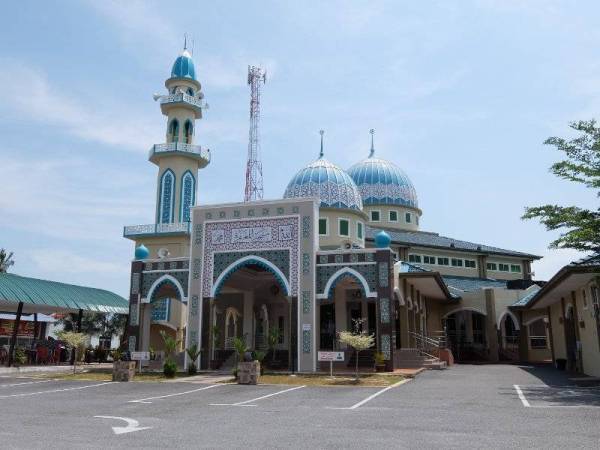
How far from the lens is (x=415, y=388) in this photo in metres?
17.6

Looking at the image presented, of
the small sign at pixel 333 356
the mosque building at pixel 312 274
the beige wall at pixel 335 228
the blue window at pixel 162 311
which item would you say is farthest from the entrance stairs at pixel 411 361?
the blue window at pixel 162 311

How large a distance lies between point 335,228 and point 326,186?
2502mm

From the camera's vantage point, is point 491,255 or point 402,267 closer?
point 402,267

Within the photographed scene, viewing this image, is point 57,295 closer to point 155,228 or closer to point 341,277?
point 155,228

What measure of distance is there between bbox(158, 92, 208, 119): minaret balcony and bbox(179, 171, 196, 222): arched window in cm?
444

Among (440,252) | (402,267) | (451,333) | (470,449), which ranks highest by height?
(440,252)

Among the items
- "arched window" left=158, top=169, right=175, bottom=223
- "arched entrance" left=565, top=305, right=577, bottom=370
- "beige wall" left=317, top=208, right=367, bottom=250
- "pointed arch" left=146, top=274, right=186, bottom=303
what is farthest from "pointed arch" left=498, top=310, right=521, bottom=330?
"arched window" left=158, top=169, right=175, bottom=223

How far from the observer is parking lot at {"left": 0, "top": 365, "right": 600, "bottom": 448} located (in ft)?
28.7

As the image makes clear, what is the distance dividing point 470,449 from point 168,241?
93.9 feet

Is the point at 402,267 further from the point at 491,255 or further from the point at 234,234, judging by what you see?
the point at 491,255

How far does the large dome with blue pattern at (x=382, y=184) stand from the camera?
45312mm

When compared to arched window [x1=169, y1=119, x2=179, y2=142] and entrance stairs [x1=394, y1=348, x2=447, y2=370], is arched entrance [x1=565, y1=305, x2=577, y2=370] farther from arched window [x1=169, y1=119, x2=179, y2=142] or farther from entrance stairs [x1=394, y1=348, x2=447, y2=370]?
arched window [x1=169, y1=119, x2=179, y2=142]

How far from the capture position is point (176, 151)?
3616cm

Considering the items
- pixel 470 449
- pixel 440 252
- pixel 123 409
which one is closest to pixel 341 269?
pixel 123 409
